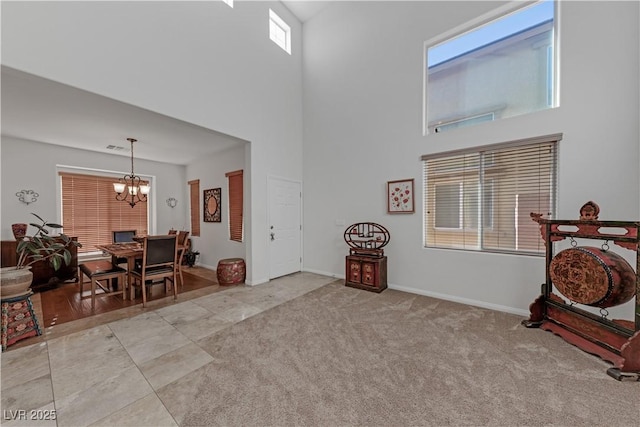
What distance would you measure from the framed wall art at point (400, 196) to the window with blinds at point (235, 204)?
295 cm

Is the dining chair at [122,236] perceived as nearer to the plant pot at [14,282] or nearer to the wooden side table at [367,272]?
the plant pot at [14,282]

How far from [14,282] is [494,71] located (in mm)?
6184

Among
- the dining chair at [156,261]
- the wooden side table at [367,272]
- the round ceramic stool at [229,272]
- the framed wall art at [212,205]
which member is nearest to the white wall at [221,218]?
the framed wall art at [212,205]

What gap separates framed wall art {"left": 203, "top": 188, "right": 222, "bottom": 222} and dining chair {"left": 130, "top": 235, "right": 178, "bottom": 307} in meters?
1.88

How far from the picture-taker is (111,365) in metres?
1.99

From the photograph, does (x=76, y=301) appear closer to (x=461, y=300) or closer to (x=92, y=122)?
(x=92, y=122)

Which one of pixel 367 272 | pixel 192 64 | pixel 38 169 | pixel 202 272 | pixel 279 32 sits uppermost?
pixel 279 32

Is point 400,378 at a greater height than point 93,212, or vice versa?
→ point 93,212

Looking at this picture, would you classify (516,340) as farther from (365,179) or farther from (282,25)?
(282,25)

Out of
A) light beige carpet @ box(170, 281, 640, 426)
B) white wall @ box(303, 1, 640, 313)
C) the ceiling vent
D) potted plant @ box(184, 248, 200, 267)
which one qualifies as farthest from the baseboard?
the ceiling vent

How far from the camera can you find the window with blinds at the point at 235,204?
4895mm

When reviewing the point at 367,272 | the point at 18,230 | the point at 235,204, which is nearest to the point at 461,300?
the point at 367,272

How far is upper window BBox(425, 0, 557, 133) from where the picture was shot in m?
2.92

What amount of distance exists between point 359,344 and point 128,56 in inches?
161
